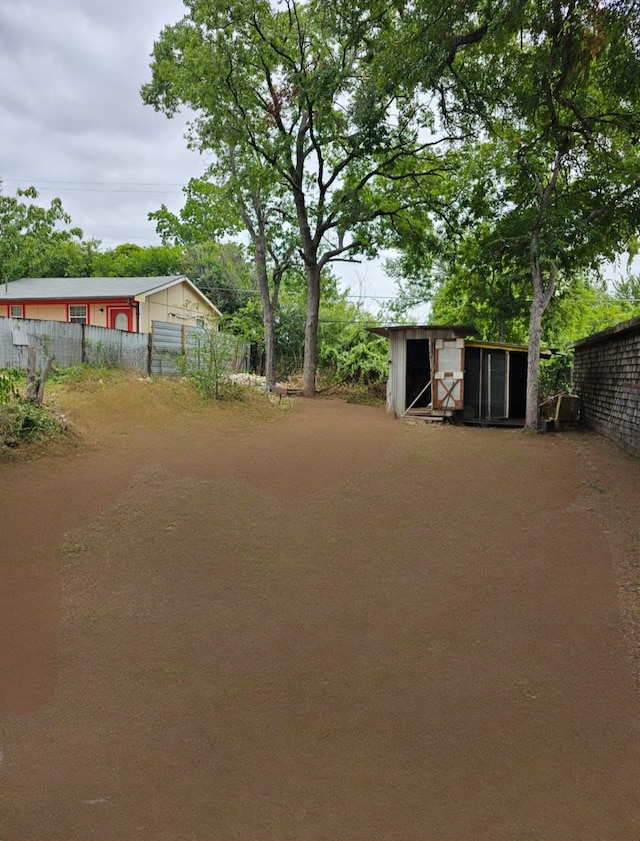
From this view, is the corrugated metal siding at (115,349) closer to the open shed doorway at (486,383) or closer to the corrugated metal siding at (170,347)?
the corrugated metal siding at (170,347)

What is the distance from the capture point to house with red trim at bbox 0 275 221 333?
2223 cm

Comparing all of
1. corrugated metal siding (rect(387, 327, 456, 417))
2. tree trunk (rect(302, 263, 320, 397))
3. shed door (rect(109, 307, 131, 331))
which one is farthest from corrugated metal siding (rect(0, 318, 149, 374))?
corrugated metal siding (rect(387, 327, 456, 417))

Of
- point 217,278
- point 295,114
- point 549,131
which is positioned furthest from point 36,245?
point 549,131

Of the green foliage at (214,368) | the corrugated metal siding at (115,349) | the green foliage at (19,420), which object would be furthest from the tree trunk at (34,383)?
the corrugated metal siding at (115,349)

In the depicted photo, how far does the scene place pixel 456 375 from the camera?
15.3 m

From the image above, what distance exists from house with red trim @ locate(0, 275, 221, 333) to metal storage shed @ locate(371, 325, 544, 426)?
359 inches

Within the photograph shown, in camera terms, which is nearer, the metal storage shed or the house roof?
the metal storage shed

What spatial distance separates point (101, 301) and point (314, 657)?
20.8m

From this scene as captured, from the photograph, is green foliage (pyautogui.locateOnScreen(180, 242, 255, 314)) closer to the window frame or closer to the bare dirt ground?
the window frame

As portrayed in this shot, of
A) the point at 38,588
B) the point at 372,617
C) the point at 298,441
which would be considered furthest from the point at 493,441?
the point at 38,588

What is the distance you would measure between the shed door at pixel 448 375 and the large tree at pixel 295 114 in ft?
20.3

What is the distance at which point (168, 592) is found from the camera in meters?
5.19

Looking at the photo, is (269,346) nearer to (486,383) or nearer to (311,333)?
(311,333)

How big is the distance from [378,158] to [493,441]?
12600 mm
